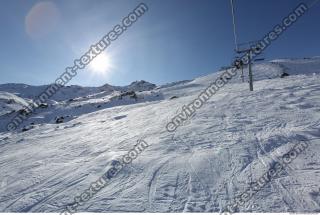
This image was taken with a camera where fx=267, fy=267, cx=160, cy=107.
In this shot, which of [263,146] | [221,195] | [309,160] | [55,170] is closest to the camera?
[221,195]

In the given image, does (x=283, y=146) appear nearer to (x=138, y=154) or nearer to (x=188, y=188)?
(x=188, y=188)

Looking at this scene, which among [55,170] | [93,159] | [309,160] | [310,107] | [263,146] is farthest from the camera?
[310,107]

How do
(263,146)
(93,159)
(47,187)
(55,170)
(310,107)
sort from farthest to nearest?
(310,107) < (93,159) < (55,170) < (263,146) < (47,187)

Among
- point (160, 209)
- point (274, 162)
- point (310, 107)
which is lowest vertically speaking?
point (160, 209)

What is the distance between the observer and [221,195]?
192 inches

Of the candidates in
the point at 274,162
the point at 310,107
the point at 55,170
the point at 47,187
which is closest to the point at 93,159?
the point at 55,170

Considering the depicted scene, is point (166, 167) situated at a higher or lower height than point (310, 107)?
lower

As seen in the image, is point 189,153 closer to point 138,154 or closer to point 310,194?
point 138,154

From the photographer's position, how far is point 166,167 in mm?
6574

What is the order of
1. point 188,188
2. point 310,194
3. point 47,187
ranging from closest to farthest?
point 310,194, point 188,188, point 47,187

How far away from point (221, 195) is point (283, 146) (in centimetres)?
275

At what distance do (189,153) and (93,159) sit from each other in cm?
308

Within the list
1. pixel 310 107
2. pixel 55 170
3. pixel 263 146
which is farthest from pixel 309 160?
pixel 55 170

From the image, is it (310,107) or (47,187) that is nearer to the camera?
(47,187)
